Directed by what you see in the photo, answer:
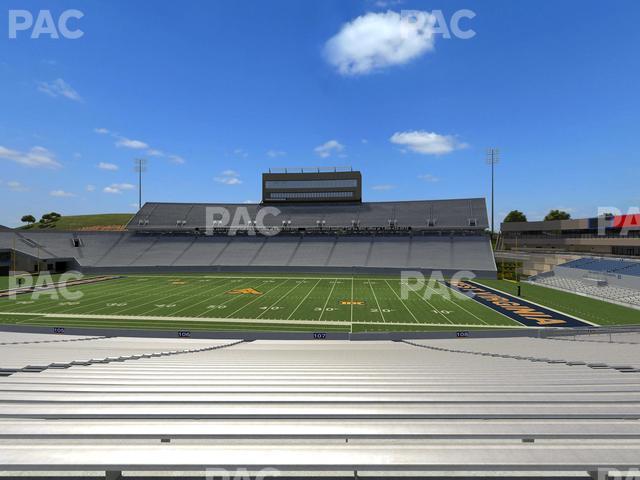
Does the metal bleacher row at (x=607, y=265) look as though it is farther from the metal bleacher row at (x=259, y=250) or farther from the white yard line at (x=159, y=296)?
the white yard line at (x=159, y=296)

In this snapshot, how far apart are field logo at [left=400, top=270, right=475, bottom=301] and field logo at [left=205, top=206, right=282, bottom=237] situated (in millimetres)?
25260

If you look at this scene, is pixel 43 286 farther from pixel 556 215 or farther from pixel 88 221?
pixel 556 215

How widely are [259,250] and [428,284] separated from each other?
26128mm

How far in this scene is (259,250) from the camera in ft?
174

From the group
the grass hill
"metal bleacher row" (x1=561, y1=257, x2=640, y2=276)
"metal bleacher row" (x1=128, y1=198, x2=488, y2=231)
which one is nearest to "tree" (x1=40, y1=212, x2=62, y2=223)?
the grass hill

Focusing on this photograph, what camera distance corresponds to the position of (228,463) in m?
1.99

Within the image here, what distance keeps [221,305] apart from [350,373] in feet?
73.6

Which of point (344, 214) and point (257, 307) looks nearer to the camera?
point (257, 307)

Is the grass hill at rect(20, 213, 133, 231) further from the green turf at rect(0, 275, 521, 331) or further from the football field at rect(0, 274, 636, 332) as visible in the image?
the green turf at rect(0, 275, 521, 331)

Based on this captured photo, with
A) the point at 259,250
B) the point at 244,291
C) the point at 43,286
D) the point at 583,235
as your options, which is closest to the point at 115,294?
the point at 43,286

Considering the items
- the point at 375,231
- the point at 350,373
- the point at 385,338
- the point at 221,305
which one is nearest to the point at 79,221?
the point at 375,231

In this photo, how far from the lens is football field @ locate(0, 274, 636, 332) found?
2123 centimetres

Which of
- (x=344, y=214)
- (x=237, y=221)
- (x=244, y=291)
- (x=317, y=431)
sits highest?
(x=344, y=214)

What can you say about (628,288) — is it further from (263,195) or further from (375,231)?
(263,195)
